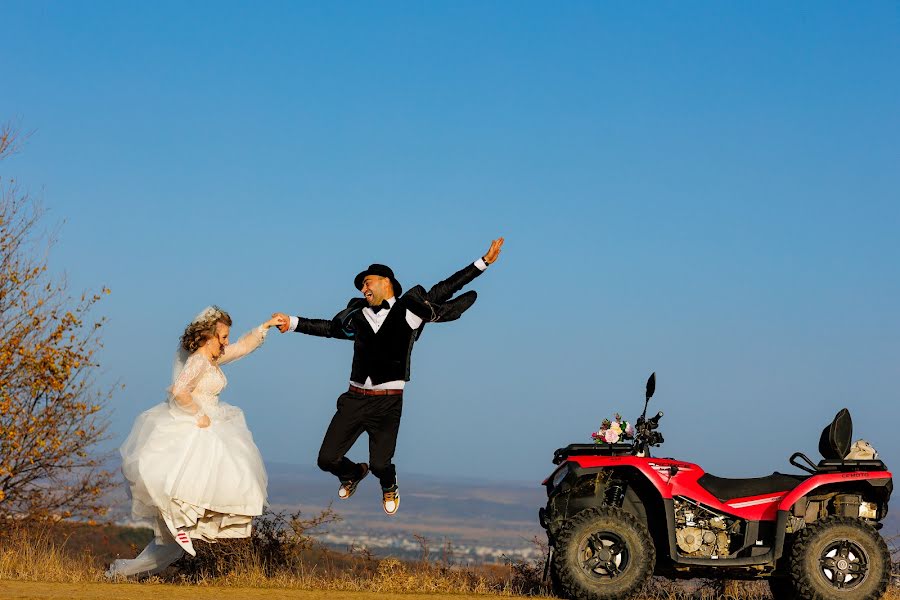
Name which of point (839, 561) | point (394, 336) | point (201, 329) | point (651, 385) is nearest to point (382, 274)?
point (394, 336)

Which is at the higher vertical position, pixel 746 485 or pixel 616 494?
pixel 746 485

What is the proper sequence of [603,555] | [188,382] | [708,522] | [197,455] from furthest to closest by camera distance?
[188,382]
[197,455]
[708,522]
[603,555]

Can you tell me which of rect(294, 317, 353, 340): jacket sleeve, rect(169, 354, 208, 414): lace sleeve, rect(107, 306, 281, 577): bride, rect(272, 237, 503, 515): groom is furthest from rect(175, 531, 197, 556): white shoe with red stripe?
rect(294, 317, 353, 340): jacket sleeve

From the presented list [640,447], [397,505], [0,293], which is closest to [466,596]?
[397,505]

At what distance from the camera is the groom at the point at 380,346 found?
36.2 ft

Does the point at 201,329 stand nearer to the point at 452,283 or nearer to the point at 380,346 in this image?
the point at 380,346

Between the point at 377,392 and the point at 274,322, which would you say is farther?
the point at 274,322

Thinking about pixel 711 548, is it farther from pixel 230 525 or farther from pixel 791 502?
pixel 230 525

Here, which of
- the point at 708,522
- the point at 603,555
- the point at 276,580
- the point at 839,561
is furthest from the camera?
the point at 276,580

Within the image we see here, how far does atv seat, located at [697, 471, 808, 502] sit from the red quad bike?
0.01 m

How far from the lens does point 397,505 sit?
11508 millimetres

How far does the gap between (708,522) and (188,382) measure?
4.97 metres

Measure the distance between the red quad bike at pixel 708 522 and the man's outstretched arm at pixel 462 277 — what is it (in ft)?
6.04

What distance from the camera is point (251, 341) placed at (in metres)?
11.4
